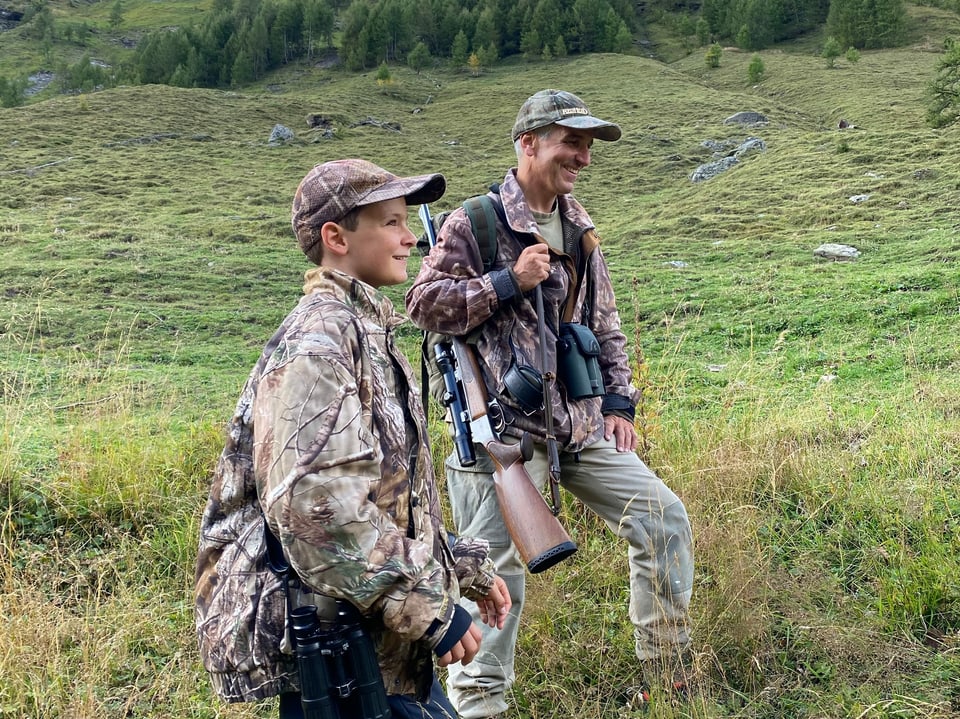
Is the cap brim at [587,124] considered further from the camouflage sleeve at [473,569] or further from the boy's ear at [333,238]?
the camouflage sleeve at [473,569]

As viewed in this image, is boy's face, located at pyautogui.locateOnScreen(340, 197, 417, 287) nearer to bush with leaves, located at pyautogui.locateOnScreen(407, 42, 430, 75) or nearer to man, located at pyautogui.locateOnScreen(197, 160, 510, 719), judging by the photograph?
man, located at pyautogui.locateOnScreen(197, 160, 510, 719)

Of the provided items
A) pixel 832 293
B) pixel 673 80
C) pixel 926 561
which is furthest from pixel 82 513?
pixel 673 80

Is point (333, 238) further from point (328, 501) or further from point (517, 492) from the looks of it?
point (517, 492)

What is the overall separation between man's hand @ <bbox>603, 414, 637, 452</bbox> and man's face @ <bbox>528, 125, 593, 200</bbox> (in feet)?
3.16

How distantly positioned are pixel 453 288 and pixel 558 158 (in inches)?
28.2

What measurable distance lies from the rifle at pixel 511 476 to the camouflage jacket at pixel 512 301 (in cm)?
5

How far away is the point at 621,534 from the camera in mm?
3240

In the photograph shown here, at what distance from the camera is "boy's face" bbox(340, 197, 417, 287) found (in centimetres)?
207

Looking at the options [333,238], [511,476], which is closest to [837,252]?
[511,476]

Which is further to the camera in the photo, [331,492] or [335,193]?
[335,193]

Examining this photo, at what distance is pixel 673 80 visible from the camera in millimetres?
58969

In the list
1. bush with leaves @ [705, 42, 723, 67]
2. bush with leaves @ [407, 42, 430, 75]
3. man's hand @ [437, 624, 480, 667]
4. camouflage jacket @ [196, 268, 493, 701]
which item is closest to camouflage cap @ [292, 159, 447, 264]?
camouflage jacket @ [196, 268, 493, 701]

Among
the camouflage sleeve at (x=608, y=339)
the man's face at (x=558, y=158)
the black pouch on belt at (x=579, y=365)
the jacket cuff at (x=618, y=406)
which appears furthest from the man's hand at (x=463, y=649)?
the man's face at (x=558, y=158)

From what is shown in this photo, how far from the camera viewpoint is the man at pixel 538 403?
3125mm
